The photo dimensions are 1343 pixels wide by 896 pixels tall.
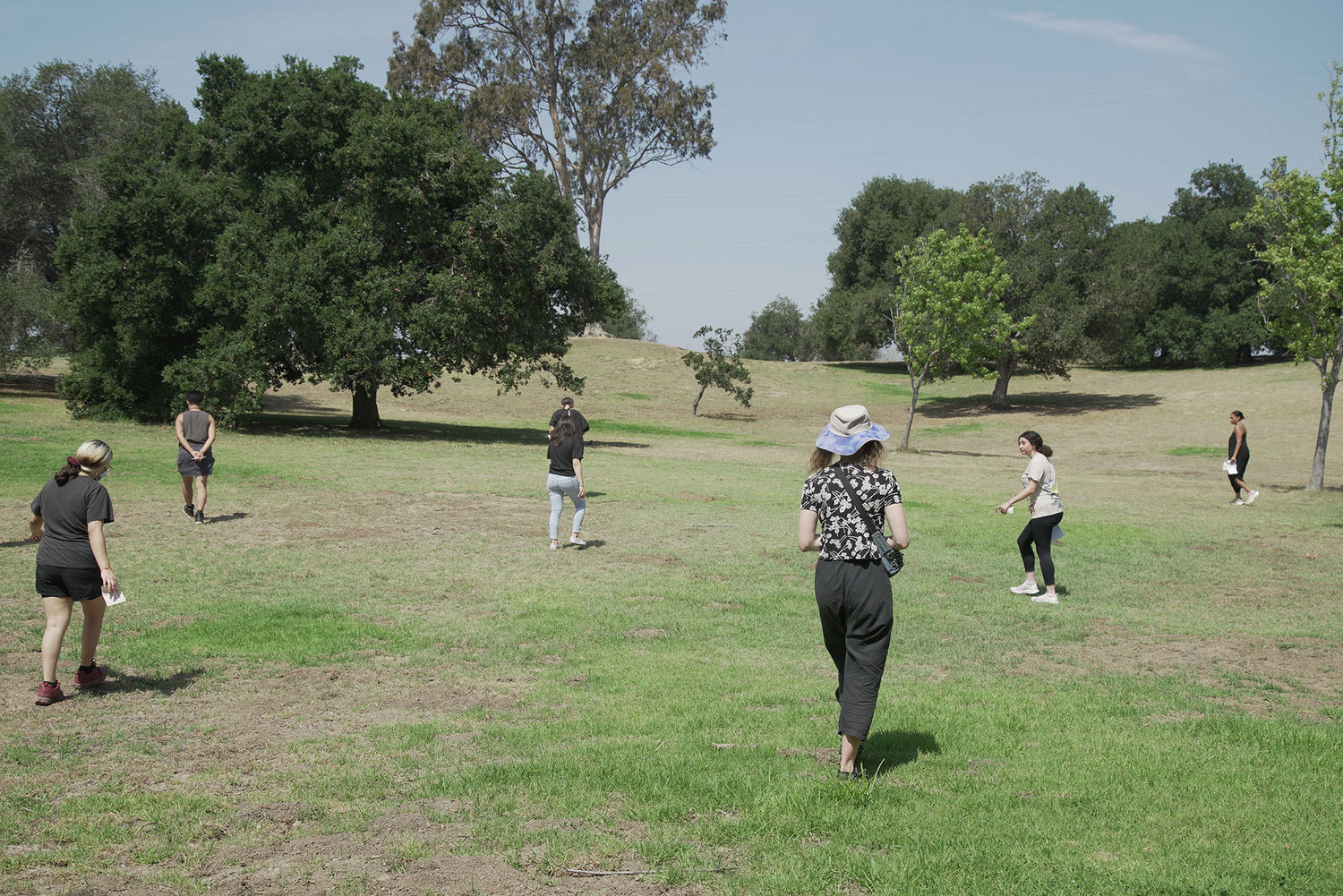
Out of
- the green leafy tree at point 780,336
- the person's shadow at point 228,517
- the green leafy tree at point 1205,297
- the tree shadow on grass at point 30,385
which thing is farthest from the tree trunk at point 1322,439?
the green leafy tree at point 780,336

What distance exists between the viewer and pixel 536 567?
40.4 ft

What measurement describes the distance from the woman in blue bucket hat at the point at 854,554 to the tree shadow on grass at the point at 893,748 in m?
0.26

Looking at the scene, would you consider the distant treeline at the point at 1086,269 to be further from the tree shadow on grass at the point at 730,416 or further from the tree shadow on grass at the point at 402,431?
the tree shadow on grass at the point at 402,431

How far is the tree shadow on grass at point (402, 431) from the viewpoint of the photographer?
30.1m

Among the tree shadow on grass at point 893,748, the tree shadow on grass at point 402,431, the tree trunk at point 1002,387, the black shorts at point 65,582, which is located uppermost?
the tree trunk at point 1002,387

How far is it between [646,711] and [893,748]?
5.70 feet

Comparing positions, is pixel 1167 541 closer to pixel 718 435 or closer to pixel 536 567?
pixel 536 567

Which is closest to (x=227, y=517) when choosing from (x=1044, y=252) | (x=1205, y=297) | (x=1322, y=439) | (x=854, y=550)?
(x=854, y=550)

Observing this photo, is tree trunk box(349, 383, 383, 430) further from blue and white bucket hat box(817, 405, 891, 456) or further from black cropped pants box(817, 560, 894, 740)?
black cropped pants box(817, 560, 894, 740)

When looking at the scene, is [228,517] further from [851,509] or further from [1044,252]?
[1044,252]

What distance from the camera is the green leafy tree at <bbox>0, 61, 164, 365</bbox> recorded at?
121 ft

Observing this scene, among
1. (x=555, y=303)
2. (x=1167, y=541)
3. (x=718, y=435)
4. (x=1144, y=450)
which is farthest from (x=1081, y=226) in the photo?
(x=1167, y=541)

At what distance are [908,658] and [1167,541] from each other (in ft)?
30.9

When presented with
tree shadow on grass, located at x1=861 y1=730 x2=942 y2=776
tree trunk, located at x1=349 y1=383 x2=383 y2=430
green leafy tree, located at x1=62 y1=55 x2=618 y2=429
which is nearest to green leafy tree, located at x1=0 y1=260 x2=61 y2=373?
green leafy tree, located at x1=62 y1=55 x2=618 y2=429
